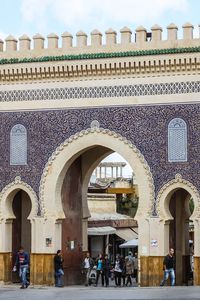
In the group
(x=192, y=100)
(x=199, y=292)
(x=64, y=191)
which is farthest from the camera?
(x=64, y=191)

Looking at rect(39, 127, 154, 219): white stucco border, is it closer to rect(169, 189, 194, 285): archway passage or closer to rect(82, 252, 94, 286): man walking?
rect(82, 252, 94, 286): man walking

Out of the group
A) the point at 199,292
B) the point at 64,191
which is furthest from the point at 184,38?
the point at 199,292

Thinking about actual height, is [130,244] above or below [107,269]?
above

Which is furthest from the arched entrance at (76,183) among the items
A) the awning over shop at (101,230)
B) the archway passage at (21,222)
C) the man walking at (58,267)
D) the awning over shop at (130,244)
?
the awning over shop at (130,244)

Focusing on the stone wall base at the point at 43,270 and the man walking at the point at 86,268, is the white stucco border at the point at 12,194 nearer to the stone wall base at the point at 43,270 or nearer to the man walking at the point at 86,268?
the stone wall base at the point at 43,270

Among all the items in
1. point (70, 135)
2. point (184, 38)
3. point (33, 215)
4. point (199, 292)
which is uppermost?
point (184, 38)

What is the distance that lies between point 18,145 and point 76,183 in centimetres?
209

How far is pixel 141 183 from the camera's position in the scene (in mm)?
20422

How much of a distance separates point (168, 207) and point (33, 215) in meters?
3.13

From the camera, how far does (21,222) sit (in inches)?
896

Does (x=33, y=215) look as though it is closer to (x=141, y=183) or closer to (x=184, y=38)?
(x=141, y=183)

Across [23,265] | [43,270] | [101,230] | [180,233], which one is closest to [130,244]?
[101,230]

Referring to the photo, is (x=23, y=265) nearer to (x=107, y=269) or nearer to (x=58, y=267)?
(x=58, y=267)

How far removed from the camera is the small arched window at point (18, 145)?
21.2 meters
